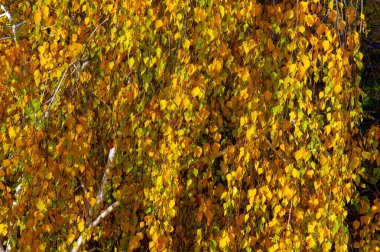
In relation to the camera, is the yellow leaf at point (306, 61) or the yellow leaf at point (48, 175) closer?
the yellow leaf at point (306, 61)

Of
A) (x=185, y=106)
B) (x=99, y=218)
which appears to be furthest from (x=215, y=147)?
(x=99, y=218)

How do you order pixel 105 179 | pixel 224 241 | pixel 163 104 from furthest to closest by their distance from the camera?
pixel 105 179
pixel 224 241
pixel 163 104

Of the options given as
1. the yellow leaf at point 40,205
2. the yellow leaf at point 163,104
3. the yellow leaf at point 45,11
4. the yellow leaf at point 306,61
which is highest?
the yellow leaf at point 45,11

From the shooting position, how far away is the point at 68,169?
3.47m

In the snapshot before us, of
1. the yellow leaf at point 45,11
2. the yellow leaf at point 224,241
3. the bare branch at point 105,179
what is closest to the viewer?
the yellow leaf at point 45,11

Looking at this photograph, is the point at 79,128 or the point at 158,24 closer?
the point at 158,24

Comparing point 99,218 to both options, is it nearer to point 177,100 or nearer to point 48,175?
point 48,175

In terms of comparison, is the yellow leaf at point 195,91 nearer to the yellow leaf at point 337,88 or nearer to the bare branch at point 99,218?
the yellow leaf at point 337,88

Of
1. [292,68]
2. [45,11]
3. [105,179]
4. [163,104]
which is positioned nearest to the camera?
[292,68]

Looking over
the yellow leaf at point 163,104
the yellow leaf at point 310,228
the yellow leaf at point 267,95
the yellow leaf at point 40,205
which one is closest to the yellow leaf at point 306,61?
the yellow leaf at point 267,95

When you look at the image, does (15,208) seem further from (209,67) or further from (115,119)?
(209,67)

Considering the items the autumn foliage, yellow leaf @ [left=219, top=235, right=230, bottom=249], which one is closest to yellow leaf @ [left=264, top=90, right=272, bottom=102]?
the autumn foliage

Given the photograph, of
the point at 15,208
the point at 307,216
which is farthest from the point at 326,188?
the point at 15,208

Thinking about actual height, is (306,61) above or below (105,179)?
above
